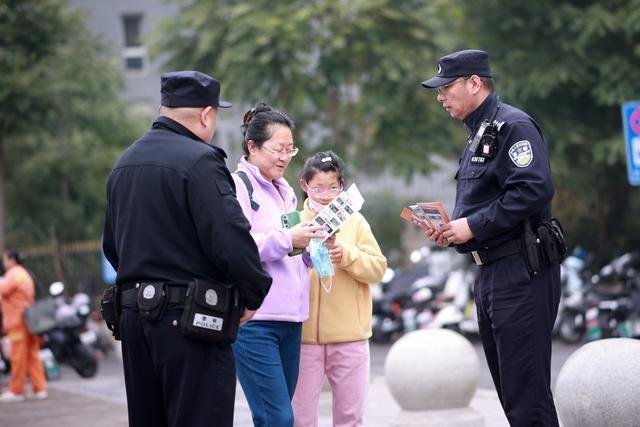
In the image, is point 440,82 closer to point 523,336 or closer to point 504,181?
point 504,181

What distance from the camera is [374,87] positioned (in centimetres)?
2030

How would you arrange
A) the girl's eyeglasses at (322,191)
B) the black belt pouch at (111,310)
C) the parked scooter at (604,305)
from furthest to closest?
the parked scooter at (604,305)
the girl's eyeglasses at (322,191)
the black belt pouch at (111,310)

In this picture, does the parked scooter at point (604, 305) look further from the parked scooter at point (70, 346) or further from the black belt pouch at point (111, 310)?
the black belt pouch at point (111, 310)

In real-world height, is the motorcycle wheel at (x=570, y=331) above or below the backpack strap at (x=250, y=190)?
below

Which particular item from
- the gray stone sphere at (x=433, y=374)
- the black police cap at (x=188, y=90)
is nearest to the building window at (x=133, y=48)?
the gray stone sphere at (x=433, y=374)

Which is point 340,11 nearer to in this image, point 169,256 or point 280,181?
point 280,181

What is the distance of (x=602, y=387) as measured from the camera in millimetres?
6766

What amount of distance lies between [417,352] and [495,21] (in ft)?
41.1

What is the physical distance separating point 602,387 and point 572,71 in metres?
12.7

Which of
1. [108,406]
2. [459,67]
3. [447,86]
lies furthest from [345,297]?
[108,406]

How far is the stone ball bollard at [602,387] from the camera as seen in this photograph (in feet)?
22.0

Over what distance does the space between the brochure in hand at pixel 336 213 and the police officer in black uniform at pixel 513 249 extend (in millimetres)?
475

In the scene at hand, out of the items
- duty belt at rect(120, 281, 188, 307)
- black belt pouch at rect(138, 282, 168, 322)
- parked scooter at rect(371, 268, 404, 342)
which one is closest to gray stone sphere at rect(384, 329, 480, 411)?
duty belt at rect(120, 281, 188, 307)

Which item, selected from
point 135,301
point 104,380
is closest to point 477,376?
point 135,301
